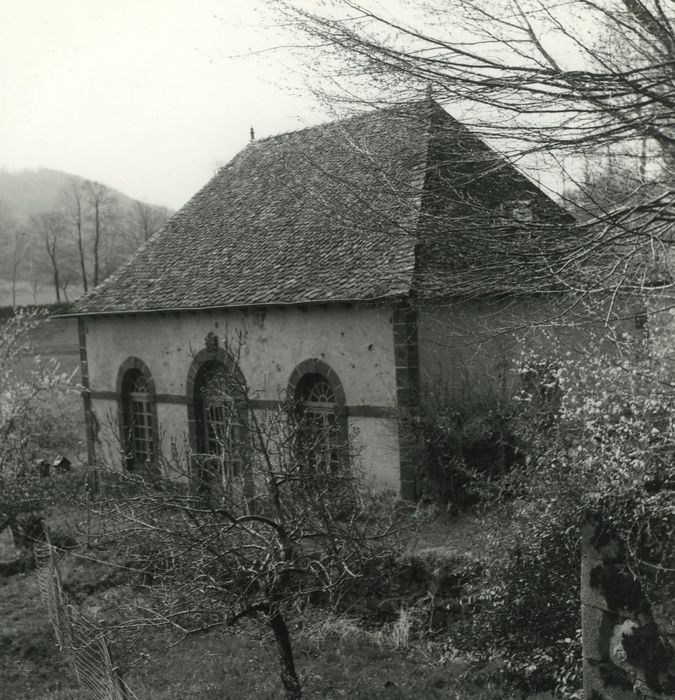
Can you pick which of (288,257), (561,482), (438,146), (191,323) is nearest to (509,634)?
(561,482)

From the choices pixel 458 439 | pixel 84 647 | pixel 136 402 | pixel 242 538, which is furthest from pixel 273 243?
→ pixel 84 647

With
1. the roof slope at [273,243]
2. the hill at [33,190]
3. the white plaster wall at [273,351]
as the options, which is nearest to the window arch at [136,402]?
the white plaster wall at [273,351]

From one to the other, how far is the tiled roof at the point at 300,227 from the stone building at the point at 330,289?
0.03 m

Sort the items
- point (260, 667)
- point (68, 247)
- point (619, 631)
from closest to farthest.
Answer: point (619, 631) < point (260, 667) < point (68, 247)

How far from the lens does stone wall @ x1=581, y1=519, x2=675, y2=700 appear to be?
4.14 metres

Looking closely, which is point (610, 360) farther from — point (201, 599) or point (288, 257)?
point (288, 257)

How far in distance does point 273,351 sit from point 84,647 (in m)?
8.02

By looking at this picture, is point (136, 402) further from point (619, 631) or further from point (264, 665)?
point (619, 631)

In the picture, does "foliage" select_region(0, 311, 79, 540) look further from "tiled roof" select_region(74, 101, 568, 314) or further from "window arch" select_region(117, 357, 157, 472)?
"tiled roof" select_region(74, 101, 568, 314)

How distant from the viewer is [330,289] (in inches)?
527

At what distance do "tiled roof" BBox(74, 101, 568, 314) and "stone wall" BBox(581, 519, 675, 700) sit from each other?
9.42 feet

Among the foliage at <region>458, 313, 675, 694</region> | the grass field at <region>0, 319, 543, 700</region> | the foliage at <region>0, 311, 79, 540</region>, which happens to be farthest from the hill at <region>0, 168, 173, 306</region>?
the foliage at <region>458, 313, 675, 694</region>

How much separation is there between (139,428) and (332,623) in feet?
32.4

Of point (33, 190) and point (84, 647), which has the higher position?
point (33, 190)
